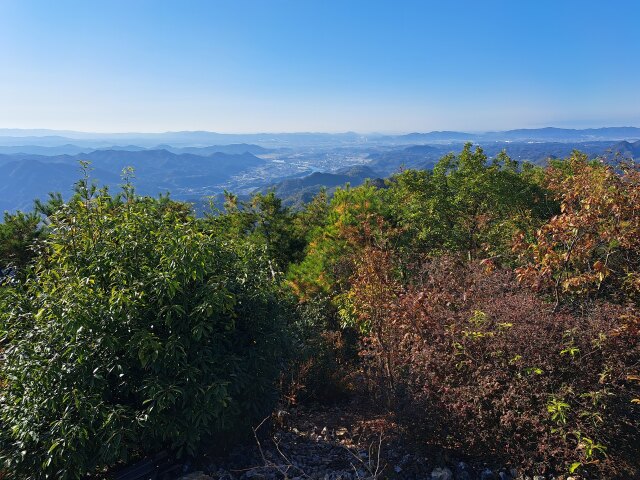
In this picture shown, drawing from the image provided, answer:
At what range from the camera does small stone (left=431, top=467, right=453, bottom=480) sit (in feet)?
13.2

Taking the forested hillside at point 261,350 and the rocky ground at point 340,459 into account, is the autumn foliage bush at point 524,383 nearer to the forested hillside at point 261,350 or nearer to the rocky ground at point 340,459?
the forested hillside at point 261,350

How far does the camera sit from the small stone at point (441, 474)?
4.03 metres

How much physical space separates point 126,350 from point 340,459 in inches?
114

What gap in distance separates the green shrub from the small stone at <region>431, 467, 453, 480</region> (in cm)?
205

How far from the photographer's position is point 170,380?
3.86 meters

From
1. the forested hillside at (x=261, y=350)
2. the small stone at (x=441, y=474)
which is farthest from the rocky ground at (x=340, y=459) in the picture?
the forested hillside at (x=261, y=350)

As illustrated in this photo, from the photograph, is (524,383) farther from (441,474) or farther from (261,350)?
(261,350)

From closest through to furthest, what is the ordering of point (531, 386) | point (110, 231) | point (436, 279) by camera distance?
point (531, 386), point (110, 231), point (436, 279)

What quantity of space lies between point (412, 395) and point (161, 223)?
3684 millimetres

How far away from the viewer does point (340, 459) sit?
4758 millimetres

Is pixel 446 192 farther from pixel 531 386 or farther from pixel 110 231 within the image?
pixel 110 231

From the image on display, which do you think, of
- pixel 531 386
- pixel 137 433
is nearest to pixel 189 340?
pixel 137 433

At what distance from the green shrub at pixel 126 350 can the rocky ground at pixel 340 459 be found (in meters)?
0.45

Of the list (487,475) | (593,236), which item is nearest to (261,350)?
(487,475)
